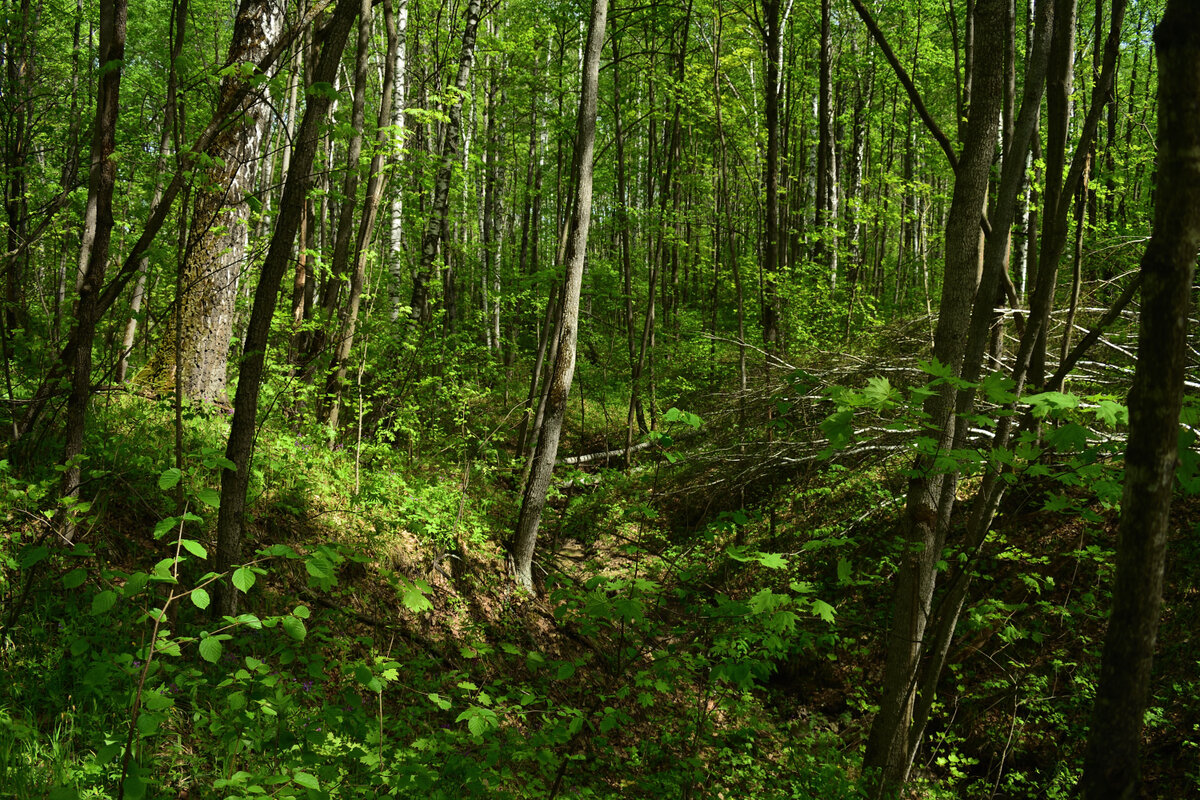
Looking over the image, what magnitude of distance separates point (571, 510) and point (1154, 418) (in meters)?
7.57

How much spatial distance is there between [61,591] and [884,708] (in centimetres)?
486

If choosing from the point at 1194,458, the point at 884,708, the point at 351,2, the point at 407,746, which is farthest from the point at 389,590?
the point at 1194,458

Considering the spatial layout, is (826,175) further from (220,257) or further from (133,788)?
(133,788)

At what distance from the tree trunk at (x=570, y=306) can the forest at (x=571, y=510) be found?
0.12ft

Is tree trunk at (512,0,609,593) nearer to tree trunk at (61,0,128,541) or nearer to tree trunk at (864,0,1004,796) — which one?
tree trunk at (864,0,1004,796)

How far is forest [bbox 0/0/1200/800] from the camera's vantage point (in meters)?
2.31

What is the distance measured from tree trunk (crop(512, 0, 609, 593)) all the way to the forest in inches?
1.5

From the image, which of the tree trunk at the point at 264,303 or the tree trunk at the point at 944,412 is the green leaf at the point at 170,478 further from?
the tree trunk at the point at 944,412

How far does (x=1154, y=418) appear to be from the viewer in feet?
3.86

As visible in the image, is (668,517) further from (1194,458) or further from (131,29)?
(131,29)

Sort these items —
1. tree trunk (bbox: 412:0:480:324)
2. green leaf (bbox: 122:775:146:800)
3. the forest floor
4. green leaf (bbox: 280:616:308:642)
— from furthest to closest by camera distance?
tree trunk (bbox: 412:0:480:324) → the forest floor → green leaf (bbox: 280:616:308:642) → green leaf (bbox: 122:775:146:800)

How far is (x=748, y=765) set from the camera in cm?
430

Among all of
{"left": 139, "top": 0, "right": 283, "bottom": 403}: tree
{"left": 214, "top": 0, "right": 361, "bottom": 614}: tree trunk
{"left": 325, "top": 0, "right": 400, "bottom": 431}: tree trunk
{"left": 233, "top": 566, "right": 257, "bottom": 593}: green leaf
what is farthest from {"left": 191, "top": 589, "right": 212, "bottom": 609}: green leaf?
{"left": 325, "top": 0, "right": 400, "bottom": 431}: tree trunk

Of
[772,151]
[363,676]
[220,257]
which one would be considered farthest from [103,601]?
[772,151]
